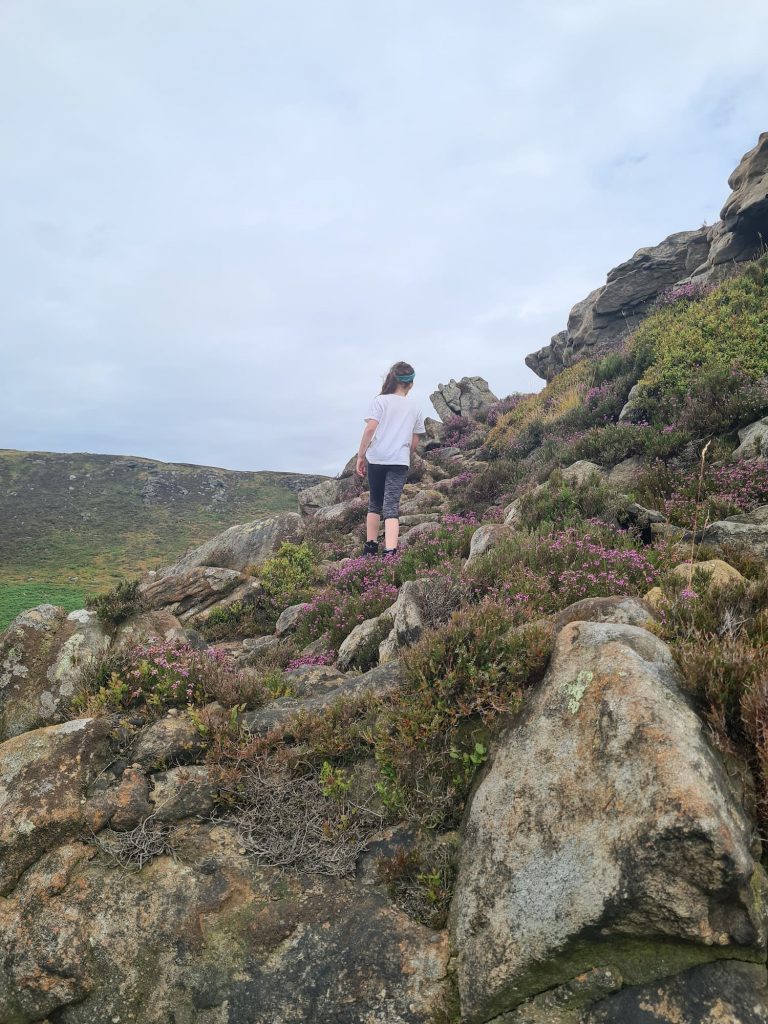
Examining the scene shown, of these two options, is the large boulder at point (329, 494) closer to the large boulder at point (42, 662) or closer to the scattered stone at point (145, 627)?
the scattered stone at point (145, 627)

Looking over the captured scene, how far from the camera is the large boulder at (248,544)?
14.9 metres

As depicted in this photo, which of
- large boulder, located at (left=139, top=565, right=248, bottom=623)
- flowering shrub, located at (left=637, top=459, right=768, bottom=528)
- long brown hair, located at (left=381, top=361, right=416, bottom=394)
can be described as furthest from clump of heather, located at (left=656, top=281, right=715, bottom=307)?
large boulder, located at (left=139, top=565, right=248, bottom=623)

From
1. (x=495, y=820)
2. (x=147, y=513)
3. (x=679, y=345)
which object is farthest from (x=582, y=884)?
(x=147, y=513)

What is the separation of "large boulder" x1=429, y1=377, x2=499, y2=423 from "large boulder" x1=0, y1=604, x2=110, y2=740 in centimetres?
2399

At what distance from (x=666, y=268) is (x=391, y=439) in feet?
73.3

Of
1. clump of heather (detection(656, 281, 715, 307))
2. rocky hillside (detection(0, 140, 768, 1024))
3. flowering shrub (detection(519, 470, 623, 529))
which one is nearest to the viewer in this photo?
rocky hillside (detection(0, 140, 768, 1024))

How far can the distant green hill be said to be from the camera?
26.9m

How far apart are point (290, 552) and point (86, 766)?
891 cm

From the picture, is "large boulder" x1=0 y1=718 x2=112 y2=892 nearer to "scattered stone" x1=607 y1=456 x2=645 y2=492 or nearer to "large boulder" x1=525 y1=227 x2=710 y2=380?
"scattered stone" x1=607 y1=456 x2=645 y2=492

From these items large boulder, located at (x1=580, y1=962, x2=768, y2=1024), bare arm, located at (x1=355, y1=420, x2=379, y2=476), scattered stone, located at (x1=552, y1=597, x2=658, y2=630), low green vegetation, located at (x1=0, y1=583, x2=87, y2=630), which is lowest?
low green vegetation, located at (x1=0, y1=583, x2=87, y2=630)

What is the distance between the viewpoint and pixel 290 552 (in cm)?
1330

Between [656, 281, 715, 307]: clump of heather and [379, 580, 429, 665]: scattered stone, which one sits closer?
[379, 580, 429, 665]: scattered stone

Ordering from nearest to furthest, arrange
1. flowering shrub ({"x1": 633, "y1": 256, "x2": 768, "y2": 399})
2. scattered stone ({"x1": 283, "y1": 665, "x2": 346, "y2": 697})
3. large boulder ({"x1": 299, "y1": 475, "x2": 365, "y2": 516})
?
1. scattered stone ({"x1": 283, "y1": 665, "x2": 346, "y2": 697})
2. flowering shrub ({"x1": 633, "y1": 256, "x2": 768, "y2": 399})
3. large boulder ({"x1": 299, "y1": 475, "x2": 365, "y2": 516})

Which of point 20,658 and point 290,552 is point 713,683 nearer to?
point 20,658
